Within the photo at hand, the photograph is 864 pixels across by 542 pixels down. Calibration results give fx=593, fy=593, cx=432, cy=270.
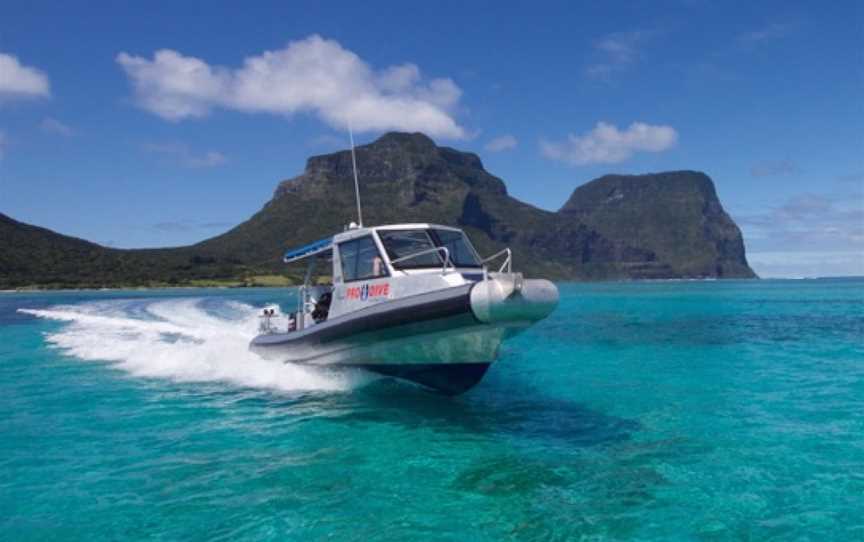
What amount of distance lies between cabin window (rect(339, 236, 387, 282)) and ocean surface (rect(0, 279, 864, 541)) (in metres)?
2.11

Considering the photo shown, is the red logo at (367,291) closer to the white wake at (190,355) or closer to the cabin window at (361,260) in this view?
the cabin window at (361,260)

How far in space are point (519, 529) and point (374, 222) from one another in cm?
15713

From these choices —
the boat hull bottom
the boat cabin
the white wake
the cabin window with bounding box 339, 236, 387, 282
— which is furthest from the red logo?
the white wake

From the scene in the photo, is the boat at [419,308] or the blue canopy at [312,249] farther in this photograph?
the blue canopy at [312,249]

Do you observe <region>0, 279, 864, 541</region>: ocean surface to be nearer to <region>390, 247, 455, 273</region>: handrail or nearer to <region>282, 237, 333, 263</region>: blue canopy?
<region>390, 247, 455, 273</region>: handrail

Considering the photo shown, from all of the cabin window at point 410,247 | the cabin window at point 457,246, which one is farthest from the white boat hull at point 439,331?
the cabin window at point 457,246

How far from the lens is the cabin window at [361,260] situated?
11648mm

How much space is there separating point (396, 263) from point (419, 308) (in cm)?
167

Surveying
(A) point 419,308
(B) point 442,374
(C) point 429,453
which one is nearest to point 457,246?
(A) point 419,308

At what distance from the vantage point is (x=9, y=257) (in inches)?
4503

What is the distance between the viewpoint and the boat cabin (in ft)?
35.1

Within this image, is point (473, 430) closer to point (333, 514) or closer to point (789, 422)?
point (333, 514)

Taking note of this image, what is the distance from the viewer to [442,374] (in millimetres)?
10875

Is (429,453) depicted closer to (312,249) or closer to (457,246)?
(457,246)
